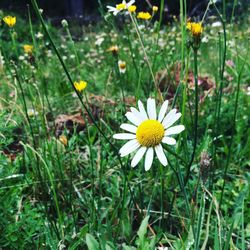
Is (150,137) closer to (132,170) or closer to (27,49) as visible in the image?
(132,170)

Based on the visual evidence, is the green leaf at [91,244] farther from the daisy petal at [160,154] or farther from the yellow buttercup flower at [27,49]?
the yellow buttercup flower at [27,49]

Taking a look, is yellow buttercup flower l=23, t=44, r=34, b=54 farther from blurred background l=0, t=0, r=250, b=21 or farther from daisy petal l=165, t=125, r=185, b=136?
blurred background l=0, t=0, r=250, b=21

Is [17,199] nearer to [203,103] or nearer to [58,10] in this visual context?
[203,103]

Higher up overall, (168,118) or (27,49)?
(27,49)

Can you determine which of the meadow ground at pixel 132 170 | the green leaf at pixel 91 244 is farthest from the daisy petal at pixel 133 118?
the green leaf at pixel 91 244

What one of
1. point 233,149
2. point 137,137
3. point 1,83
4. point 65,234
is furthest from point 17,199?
point 1,83

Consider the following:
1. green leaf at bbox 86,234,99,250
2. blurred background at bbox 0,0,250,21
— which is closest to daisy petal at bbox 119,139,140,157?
green leaf at bbox 86,234,99,250

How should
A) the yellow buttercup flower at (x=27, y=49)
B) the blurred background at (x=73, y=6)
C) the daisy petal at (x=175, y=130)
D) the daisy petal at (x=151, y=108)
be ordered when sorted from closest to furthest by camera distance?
1. the daisy petal at (x=175, y=130)
2. the daisy petal at (x=151, y=108)
3. the yellow buttercup flower at (x=27, y=49)
4. the blurred background at (x=73, y=6)

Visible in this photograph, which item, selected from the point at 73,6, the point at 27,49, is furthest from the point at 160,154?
the point at 73,6

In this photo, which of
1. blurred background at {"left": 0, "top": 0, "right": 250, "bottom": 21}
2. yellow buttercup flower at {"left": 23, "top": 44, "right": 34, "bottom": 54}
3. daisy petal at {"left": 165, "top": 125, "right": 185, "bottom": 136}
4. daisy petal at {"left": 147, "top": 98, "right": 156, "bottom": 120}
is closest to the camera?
daisy petal at {"left": 165, "top": 125, "right": 185, "bottom": 136}
